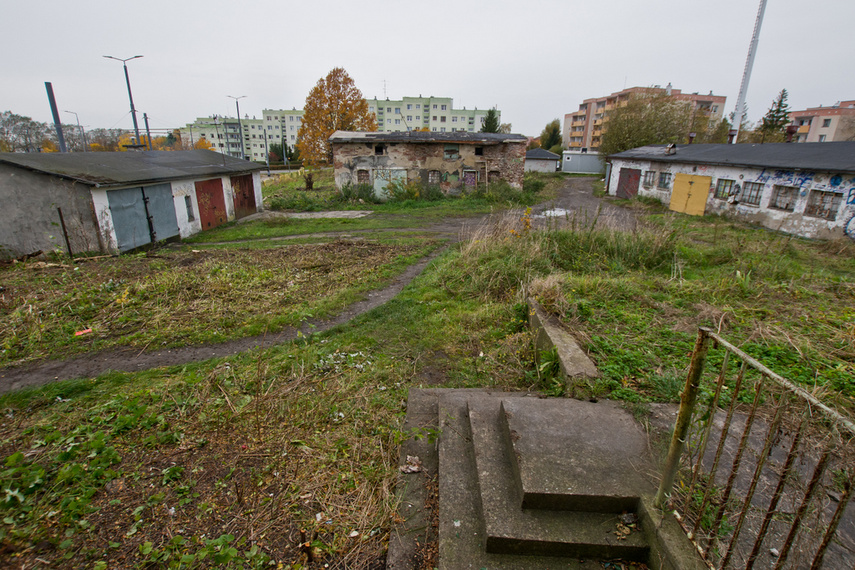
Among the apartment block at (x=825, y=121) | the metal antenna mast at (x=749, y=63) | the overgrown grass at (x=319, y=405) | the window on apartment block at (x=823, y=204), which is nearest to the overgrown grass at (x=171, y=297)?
the overgrown grass at (x=319, y=405)

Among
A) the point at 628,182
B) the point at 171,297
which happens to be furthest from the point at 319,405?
the point at 628,182

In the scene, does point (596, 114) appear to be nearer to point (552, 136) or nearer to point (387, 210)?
point (552, 136)

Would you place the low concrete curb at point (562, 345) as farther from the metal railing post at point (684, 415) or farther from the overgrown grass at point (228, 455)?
the metal railing post at point (684, 415)

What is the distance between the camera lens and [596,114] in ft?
227

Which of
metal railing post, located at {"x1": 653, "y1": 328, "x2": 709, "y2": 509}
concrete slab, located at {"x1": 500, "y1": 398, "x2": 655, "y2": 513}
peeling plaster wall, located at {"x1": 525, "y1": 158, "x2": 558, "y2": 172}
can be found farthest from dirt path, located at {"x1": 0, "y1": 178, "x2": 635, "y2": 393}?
peeling plaster wall, located at {"x1": 525, "y1": 158, "x2": 558, "y2": 172}

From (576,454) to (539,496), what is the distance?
524 millimetres

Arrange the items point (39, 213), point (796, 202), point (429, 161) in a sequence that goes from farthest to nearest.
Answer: point (429, 161), point (796, 202), point (39, 213)

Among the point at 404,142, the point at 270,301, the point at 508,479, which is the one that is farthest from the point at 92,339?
the point at 404,142

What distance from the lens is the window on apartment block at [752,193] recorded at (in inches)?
626

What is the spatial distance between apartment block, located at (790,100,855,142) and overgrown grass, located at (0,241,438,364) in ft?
218

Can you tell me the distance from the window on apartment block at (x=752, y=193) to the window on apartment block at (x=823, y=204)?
208 cm

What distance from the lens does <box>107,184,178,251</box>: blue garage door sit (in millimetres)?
11836

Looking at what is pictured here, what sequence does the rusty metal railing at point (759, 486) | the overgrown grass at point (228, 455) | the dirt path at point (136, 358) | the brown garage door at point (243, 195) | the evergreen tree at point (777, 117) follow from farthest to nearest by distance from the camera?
the evergreen tree at point (777, 117)
the brown garage door at point (243, 195)
the dirt path at point (136, 358)
the overgrown grass at point (228, 455)
the rusty metal railing at point (759, 486)

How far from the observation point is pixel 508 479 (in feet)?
9.71
